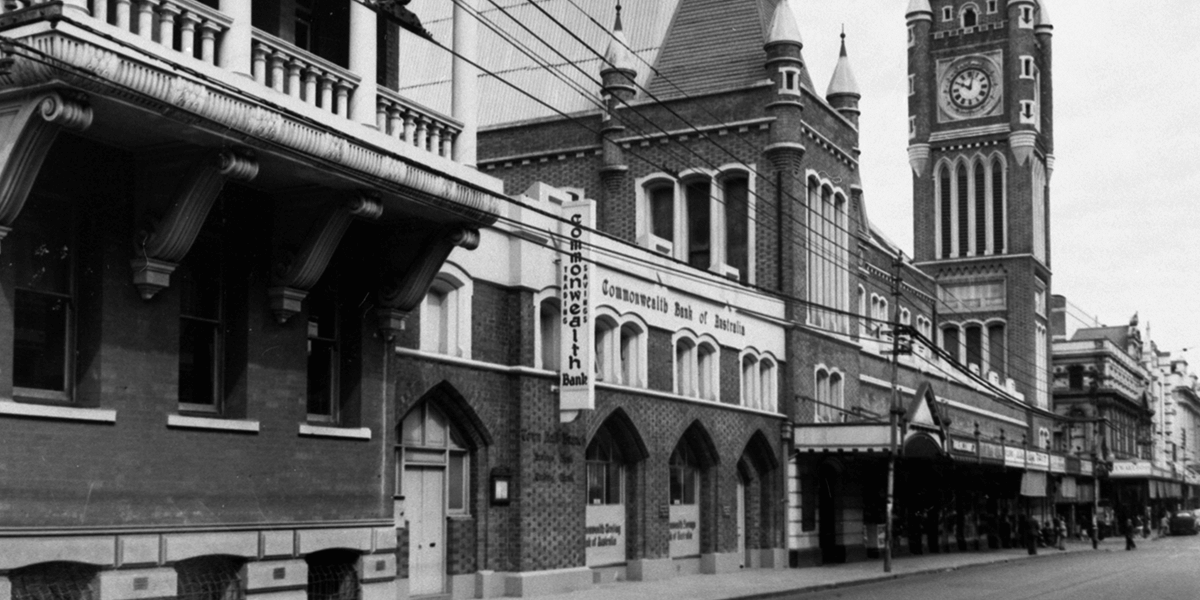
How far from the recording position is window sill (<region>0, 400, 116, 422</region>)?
1371 centimetres

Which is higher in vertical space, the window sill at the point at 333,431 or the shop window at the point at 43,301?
the shop window at the point at 43,301

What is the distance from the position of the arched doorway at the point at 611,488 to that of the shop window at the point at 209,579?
12400 mm

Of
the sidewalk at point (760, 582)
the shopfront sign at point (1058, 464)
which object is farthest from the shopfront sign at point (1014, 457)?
the sidewalk at point (760, 582)

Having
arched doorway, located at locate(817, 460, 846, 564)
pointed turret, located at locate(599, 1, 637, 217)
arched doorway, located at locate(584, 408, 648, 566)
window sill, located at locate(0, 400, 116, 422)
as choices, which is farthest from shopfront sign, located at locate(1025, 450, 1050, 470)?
window sill, located at locate(0, 400, 116, 422)

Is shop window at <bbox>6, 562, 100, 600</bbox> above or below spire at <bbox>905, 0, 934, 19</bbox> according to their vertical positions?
below

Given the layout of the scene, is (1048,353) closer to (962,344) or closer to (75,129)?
(962,344)

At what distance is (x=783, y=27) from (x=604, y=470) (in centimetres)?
1409

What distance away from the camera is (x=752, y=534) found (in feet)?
118

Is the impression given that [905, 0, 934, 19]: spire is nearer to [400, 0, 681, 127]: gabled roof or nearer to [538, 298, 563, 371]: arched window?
[400, 0, 681, 127]: gabled roof

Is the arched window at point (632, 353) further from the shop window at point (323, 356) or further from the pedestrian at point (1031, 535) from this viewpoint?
the pedestrian at point (1031, 535)

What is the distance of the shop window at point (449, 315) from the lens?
77.0 ft

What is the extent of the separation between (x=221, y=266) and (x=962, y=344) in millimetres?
62450

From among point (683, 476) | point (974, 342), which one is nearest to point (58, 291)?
point (683, 476)

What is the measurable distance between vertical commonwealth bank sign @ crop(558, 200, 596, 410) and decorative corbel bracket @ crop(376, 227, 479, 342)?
6.85 metres
